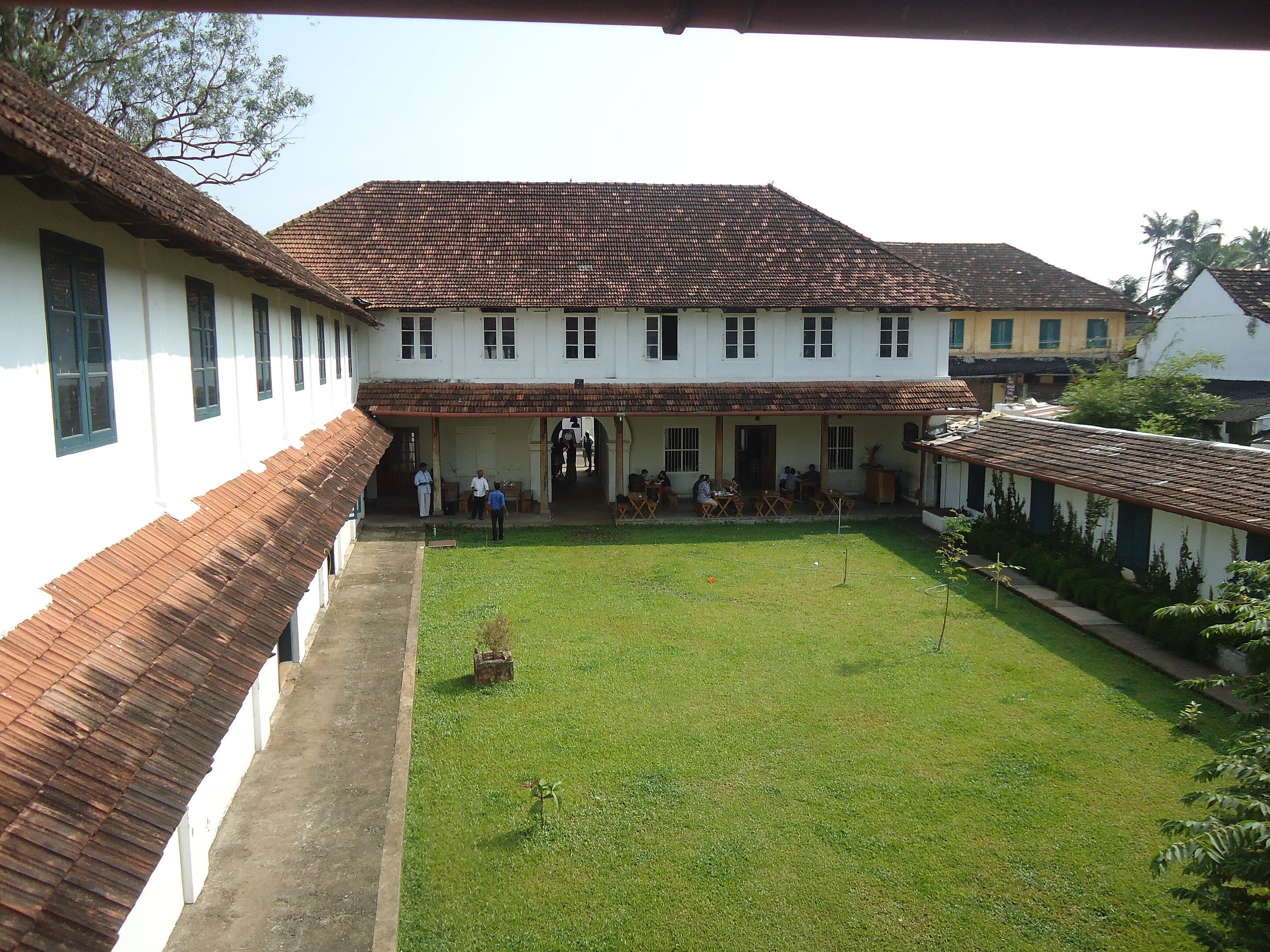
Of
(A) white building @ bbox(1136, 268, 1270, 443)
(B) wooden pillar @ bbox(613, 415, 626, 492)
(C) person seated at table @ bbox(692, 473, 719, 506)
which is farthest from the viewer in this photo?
(A) white building @ bbox(1136, 268, 1270, 443)

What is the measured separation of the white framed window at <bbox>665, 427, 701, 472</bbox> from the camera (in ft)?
78.8

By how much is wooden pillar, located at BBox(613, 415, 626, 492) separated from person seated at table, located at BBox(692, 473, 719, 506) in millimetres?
2029

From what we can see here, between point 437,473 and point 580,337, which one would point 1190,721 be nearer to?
point 580,337

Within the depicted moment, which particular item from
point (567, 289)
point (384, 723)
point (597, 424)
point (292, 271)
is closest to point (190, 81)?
point (567, 289)

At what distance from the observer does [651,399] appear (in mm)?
21859

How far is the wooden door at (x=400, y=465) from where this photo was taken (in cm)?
2367

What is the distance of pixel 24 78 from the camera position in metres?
5.08

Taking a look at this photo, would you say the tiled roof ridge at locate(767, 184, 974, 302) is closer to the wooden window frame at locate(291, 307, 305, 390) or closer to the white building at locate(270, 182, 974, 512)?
the white building at locate(270, 182, 974, 512)

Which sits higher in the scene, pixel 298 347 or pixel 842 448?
pixel 298 347

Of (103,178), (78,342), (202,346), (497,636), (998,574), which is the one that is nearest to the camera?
(103,178)

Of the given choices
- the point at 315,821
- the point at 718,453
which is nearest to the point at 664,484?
the point at 718,453

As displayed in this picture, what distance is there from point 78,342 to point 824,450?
2038cm

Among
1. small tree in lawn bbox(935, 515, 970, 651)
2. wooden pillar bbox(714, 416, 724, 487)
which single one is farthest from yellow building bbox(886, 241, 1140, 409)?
small tree in lawn bbox(935, 515, 970, 651)

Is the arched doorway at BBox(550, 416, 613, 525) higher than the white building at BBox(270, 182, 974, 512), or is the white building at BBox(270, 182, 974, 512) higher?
the white building at BBox(270, 182, 974, 512)
